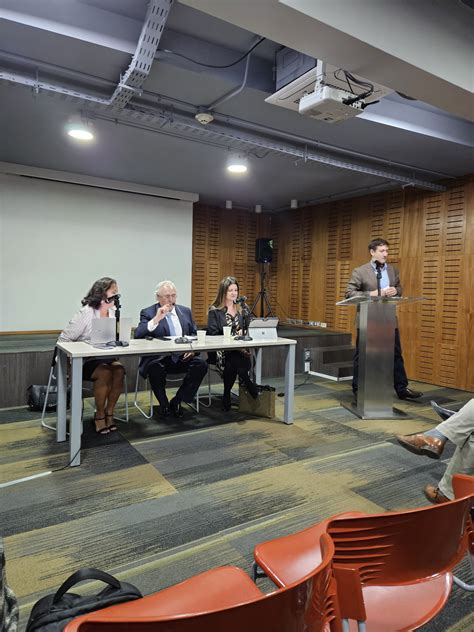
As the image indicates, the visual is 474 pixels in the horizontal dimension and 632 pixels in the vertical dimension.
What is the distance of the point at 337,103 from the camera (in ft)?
9.29

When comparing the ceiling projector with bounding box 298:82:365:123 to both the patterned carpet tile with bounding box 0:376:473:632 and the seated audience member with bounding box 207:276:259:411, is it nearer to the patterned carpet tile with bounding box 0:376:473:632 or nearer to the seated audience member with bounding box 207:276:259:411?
the seated audience member with bounding box 207:276:259:411

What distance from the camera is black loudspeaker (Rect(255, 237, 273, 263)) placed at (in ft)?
24.1

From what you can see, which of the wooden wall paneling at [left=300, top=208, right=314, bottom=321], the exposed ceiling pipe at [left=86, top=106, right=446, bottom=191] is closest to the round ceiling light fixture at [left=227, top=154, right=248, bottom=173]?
the exposed ceiling pipe at [left=86, top=106, right=446, bottom=191]

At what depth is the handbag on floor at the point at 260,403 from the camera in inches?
152

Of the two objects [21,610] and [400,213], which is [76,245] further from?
[21,610]

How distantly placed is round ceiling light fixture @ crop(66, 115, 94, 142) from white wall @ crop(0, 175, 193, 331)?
1781 mm

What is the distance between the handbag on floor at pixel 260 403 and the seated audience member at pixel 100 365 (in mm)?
1209

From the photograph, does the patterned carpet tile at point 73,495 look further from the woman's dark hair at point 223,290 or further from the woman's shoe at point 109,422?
the woman's dark hair at point 223,290

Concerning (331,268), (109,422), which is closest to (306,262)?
(331,268)

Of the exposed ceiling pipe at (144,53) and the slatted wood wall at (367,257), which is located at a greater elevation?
the exposed ceiling pipe at (144,53)

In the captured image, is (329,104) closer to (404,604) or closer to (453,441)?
(453,441)

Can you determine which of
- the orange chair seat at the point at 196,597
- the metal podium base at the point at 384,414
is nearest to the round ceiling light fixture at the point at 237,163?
the metal podium base at the point at 384,414

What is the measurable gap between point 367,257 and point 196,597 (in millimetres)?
5816

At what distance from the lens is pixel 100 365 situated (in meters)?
3.34
